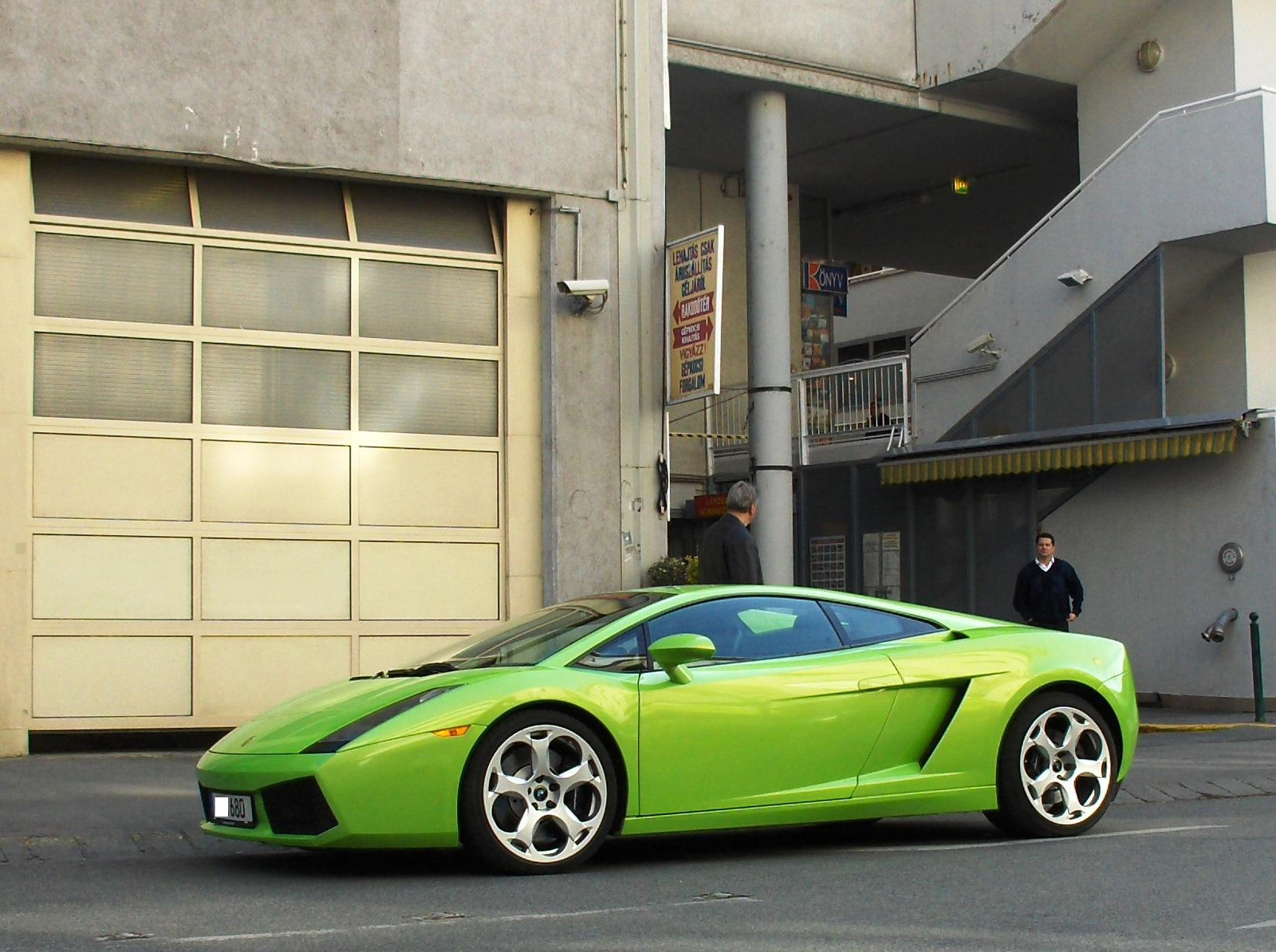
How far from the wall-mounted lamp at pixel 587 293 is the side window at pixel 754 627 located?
6.52 meters

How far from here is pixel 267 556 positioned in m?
13.4

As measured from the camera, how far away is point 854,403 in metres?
→ 22.2

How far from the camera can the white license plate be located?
23.2ft

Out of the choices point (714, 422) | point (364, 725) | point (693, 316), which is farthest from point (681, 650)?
→ point (714, 422)

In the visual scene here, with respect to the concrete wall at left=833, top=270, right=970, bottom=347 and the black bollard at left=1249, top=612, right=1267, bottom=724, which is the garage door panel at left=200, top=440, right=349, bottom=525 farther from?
the concrete wall at left=833, top=270, right=970, bottom=347

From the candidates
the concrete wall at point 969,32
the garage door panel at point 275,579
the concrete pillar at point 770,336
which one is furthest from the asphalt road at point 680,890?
the concrete wall at point 969,32

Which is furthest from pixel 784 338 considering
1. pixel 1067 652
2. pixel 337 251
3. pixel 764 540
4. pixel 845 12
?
pixel 1067 652

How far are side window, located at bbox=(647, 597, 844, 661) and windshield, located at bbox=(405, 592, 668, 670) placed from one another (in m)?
0.19

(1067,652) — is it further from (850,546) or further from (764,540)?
(850,546)

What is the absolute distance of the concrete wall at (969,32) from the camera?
19500mm

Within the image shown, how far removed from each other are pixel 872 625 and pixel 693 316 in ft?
21.7

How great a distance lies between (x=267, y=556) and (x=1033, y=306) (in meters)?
9.92

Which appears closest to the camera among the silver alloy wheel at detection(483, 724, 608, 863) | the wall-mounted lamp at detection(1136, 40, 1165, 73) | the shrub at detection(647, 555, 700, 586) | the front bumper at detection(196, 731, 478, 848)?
the front bumper at detection(196, 731, 478, 848)

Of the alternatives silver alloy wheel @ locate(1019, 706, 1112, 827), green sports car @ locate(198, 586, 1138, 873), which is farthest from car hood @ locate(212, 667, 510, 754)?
silver alloy wheel @ locate(1019, 706, 1112, 827)
